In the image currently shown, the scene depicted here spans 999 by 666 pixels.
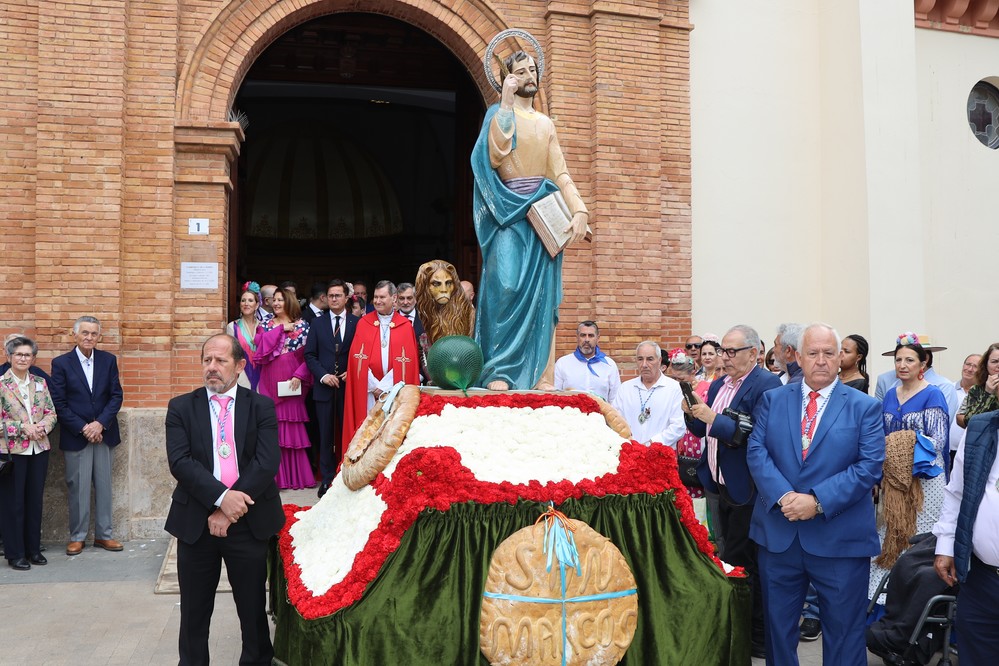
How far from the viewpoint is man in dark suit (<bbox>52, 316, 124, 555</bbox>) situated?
785 centimetres

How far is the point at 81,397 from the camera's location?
25.9 ft

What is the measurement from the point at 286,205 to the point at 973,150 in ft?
45.1

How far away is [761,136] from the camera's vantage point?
10.8 m

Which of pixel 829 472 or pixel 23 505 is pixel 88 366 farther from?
pixel 829 472

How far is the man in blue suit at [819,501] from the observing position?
4387mm

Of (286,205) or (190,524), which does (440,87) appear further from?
(190,524)

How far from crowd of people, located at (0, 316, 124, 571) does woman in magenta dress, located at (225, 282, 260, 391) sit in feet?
3.85

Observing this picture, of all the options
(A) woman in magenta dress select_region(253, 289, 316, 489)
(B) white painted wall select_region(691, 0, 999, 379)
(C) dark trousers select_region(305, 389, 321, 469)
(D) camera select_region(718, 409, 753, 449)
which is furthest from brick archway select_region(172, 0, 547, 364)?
(D) camera select_region(718, 409, 753, 449)

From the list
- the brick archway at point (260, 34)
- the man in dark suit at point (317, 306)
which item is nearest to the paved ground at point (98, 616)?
the man in dark suit at point (317, 306)

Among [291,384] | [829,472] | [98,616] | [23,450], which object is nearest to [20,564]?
[23,450]

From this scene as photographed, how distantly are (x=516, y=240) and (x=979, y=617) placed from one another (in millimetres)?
3117

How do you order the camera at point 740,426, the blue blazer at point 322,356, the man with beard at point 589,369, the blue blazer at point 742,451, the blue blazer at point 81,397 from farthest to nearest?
the blue blazer at point 322,356
the man with beard at point 589,369
the blue blazer at point 81,397
the blue blazer at point 742,451
the camera at point 740,426

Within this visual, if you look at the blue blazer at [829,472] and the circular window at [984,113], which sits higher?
the circular window at [984,113]

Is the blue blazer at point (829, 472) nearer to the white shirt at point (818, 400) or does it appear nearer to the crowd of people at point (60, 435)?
the white shirt at point (818, 400)
